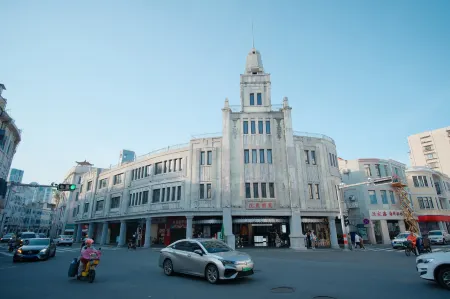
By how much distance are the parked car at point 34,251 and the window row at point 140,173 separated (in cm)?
1799

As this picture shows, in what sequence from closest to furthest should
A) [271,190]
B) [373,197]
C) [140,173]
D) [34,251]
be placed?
[34,251], [271,190], [140,173], [373,197]

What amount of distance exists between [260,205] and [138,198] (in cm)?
1692

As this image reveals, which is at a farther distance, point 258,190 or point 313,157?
point 313,157

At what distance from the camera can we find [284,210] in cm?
2666

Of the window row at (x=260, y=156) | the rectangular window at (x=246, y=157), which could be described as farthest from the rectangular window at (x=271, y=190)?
the rectangular window at (x=246, y=157)

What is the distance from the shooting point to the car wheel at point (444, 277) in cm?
728

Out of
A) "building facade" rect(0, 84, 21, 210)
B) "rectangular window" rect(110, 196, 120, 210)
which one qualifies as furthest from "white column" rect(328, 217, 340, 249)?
"building facade" rect(0, 84, 21, 210)

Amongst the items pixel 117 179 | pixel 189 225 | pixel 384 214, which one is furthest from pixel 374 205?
pixel 117 179

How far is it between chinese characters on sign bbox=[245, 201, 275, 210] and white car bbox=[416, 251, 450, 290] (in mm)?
19200

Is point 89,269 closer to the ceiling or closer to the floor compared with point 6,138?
closer to the floor

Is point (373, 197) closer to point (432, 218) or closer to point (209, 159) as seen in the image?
point (432, 218)

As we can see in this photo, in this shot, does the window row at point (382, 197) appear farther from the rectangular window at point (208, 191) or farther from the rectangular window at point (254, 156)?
the rectangular window at point (208, 191)

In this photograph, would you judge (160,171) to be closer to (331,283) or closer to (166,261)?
(166,261)

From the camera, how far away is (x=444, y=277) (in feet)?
24.1
